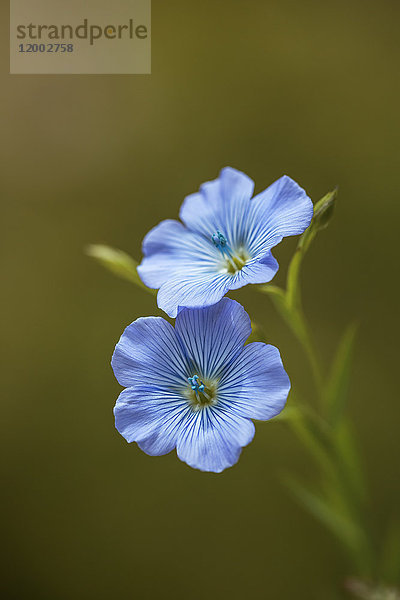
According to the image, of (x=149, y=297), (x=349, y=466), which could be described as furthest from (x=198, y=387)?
(x=149, y=297)

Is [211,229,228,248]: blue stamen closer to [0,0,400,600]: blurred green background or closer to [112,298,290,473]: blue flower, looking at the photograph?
[112,298,290,473]: blue flower

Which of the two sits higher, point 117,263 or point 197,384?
point 117,263

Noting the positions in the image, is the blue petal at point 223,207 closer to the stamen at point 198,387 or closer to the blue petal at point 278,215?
the blue petal at point 278,215

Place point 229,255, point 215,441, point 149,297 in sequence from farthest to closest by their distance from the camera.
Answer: point 149,297 < point 229,255 < point 215,441

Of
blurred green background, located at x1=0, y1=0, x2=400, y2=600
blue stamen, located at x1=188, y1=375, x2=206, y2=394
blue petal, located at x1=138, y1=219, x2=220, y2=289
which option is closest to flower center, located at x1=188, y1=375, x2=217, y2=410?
blue stamen, located at x1=188, y1=375, x2=206, y2=394

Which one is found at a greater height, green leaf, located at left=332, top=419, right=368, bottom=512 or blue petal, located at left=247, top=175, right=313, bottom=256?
blue petal, located at left=247, top=175, right=313, bottom=256

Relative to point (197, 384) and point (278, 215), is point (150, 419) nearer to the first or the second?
point (197, 384)
